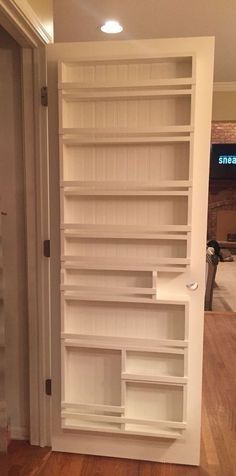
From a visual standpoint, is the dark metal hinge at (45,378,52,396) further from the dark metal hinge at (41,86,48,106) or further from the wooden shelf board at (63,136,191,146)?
the dark metal hinge at (41,86,48,106)

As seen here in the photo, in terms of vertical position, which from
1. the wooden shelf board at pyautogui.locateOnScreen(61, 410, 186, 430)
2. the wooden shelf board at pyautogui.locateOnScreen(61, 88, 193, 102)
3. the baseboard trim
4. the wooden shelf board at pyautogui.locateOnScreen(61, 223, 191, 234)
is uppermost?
the wooden shelf board at pyautogui.locateOnScreen(61, 88, 193, 102)

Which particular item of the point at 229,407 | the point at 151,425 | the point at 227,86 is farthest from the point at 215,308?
the point at 151,425

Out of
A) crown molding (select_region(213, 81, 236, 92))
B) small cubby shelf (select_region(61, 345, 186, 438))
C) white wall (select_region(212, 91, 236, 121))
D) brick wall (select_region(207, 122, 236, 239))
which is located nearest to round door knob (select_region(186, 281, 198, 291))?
small cubby shelf (select_region(61, 345, 186, 438))

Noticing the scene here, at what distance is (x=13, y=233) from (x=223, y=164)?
23.1 ft

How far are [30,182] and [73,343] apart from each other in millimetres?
850

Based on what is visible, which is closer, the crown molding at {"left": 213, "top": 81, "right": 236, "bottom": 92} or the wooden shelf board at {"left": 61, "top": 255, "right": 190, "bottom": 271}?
the wooden shelf board at {"left": 61, "top": 255, "right": 190, "bottom": 271}

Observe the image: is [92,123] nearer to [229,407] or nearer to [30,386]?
[30,386]

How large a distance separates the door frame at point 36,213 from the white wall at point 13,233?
0.06m

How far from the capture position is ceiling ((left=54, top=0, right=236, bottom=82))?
92.5 inches

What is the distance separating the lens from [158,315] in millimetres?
1839

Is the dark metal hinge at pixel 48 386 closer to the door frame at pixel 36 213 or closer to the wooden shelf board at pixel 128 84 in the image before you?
the door frame at pixel 36 213

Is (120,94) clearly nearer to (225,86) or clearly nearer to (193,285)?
(193,285)

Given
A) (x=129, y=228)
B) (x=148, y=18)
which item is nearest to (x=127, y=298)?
(x=129, y=228)

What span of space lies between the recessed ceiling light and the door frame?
3.38ft
